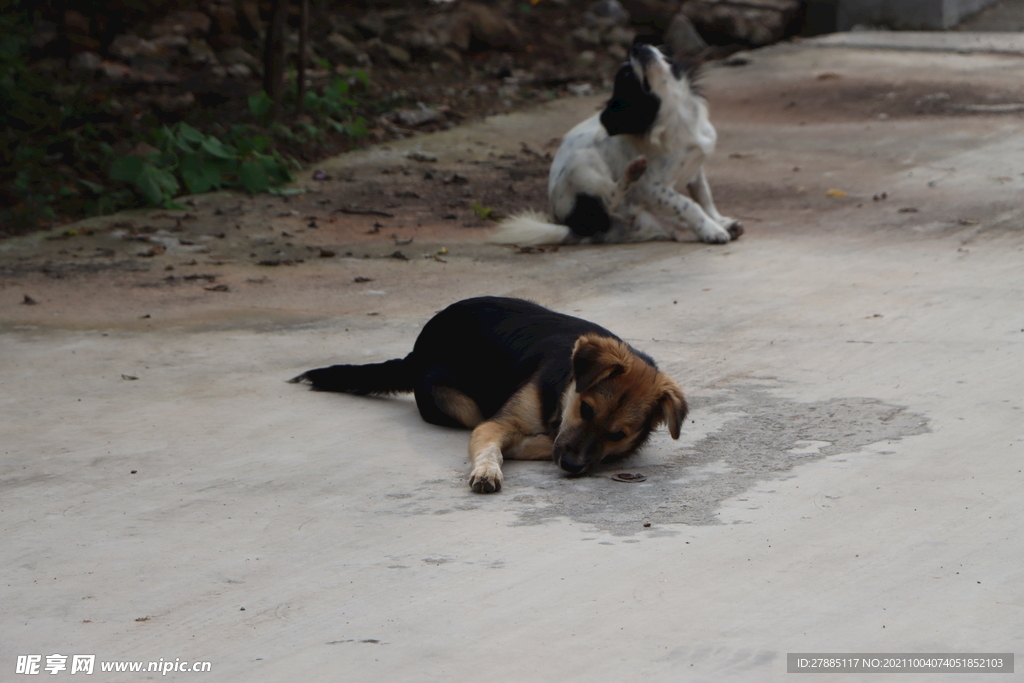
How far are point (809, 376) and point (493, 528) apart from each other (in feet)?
7.15

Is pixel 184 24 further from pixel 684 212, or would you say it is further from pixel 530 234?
pixel 684 212

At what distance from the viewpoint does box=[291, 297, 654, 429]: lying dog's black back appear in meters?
4.53

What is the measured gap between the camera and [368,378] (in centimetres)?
505

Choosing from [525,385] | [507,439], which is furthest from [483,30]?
[507,439]

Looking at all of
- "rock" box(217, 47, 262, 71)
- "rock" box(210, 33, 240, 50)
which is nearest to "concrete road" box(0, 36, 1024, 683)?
"rock" box(217, 47, 262, 71)

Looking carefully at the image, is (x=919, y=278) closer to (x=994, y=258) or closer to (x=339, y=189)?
(x=994, y=258)

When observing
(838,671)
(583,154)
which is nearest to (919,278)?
(583,154)

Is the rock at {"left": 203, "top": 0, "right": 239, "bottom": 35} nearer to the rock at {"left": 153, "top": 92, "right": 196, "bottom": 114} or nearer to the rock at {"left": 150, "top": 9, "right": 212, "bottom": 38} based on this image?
the rock at {"left": 150, "top": 9, "right": 212, "bottom": 38}

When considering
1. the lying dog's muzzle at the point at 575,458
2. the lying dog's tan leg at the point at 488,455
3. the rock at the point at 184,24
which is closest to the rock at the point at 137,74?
the rock at the point at 184,24

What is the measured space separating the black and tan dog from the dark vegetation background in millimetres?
5321

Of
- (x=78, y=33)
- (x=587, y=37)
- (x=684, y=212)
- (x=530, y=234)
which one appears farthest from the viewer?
(x=587, y=37)

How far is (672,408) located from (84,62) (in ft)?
37.5

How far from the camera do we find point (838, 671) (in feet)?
8.18

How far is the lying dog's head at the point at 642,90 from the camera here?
8.27 metres
